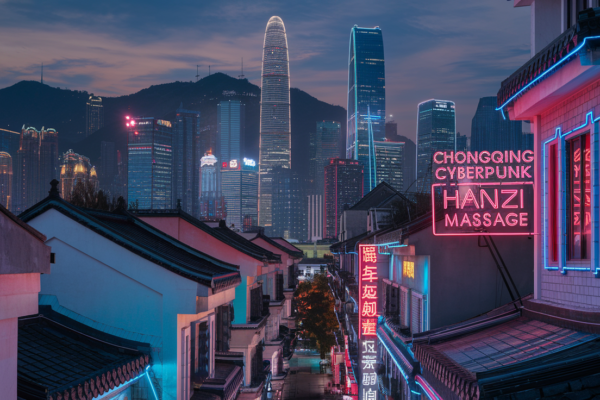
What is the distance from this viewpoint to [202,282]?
1374cm

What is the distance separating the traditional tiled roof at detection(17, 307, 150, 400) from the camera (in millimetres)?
9117

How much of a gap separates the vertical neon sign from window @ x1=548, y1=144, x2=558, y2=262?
17727 mm

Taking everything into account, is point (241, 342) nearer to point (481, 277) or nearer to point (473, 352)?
point (481, 277)

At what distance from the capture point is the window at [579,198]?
Answer: 10.6 meters

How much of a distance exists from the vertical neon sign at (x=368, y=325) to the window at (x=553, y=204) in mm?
17727

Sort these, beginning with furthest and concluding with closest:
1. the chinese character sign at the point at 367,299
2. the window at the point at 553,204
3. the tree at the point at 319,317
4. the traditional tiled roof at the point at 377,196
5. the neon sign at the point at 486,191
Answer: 1. the traditional tiled roof at the point at 377,196
2. the tree at the point at 319,317
3. the chinese character sign at the point at 367,299
4. the neon sign at the point at 486,191
5. the window at the point at 553,204

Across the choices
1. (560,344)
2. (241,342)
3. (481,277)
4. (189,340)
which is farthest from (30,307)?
(241,342)

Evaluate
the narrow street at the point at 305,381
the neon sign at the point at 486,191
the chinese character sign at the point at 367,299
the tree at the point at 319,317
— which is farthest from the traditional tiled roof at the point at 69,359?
the tree at the point at 319,317

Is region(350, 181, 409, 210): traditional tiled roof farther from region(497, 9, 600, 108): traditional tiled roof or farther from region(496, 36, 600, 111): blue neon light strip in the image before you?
region(497, 9, 600, 108): traditional tiled roof

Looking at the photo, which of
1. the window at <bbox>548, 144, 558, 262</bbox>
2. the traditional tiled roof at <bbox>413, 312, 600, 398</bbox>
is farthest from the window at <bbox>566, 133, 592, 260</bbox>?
the traditional tiled roof at <bbox>413, 312, 600, 398</bbox>

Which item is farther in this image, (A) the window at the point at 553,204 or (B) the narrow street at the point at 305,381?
(B) the narrow street at the point at 305,381

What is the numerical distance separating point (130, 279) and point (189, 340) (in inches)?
84.2

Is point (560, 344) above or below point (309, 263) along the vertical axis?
above

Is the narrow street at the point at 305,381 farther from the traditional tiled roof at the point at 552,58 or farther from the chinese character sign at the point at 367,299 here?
the traditional tiled roof at the point at 552,58
